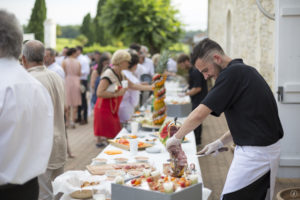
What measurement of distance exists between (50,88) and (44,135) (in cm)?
138

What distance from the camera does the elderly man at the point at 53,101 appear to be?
3.24 meters

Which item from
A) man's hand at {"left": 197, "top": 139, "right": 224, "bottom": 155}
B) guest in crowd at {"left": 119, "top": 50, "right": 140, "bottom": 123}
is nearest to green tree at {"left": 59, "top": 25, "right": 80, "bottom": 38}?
guest in crowd at {"left": 119, "top": 50, "right": 140, "bottom": 123}

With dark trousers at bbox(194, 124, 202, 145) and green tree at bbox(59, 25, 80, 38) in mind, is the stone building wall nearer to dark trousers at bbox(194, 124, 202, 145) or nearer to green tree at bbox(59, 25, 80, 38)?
dark trousers at bbox(194, 124, 202, 145)

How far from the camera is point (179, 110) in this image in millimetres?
5625

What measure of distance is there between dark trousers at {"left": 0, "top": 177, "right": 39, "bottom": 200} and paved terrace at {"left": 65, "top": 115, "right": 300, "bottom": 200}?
3.03m

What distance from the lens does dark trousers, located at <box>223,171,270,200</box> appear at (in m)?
2.45

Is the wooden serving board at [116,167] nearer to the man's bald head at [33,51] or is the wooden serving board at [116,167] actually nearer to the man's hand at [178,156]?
the man's hand at [178,156]

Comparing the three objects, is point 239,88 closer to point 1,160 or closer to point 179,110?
point 1,160

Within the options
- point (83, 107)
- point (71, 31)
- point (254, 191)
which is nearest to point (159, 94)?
point (254, 191)

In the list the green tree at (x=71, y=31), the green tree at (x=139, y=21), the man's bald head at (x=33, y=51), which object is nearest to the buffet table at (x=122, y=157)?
the man's bald head at (x=33, y=51)

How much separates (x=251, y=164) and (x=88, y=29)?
122ft

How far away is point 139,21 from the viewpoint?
2216 centimetres

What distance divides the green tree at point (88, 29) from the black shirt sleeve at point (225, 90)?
115ft

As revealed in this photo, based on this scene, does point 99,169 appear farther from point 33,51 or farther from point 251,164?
point 251,164
